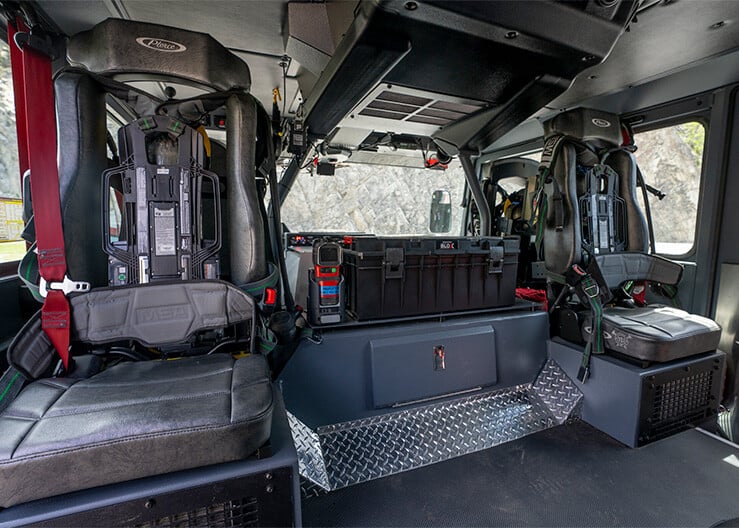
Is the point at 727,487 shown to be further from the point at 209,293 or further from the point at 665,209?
the point at 209,293

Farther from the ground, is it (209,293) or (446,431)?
(209,293)

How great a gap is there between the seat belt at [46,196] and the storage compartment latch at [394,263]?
1511 millimetres

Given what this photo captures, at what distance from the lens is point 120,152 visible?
1667 millimetres

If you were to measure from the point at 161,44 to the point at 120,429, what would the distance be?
63.5 inches

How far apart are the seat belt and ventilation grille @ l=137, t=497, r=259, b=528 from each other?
2.64 feet

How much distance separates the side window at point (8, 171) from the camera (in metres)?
1.78

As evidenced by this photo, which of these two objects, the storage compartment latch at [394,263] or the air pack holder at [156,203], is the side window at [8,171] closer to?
the air pack holder at [156,203]

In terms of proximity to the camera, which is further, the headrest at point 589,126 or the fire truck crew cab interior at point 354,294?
the headrest at point 589,126

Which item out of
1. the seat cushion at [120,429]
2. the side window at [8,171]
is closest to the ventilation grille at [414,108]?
the seat cushion at [120,429]

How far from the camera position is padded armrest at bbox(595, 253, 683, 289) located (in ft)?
8.89

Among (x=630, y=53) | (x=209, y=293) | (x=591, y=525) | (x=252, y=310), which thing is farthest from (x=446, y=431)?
(x=630, y=53)

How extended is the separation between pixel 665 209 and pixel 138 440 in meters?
4.26

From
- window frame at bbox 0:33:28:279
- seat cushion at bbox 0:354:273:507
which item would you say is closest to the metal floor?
seat cushion at bbox 0:354:273:507

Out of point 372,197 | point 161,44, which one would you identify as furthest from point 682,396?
point 372,197
